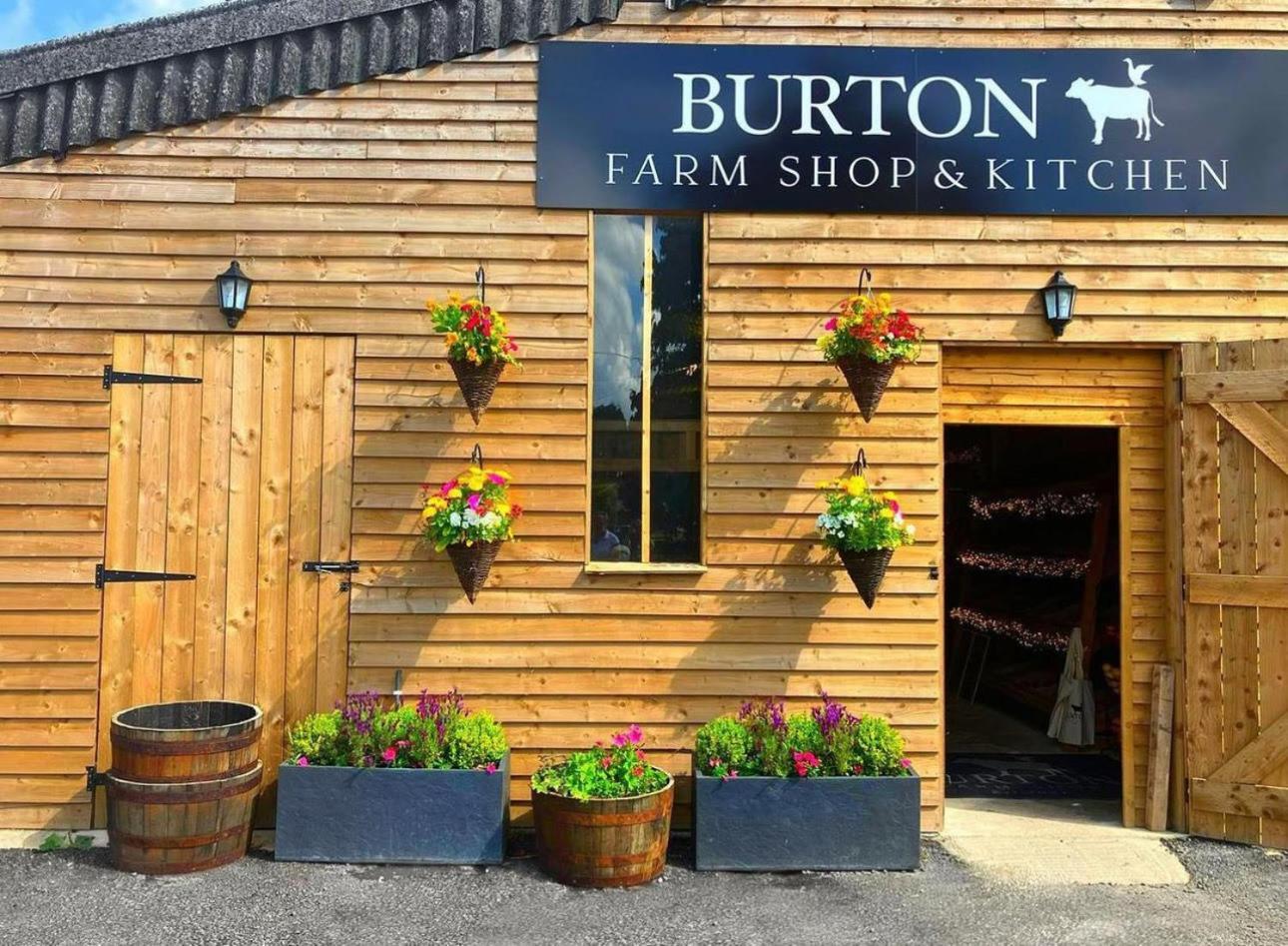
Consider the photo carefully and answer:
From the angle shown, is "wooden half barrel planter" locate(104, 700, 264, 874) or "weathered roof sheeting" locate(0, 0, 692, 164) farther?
"weathered roof sheeting" locate(0, 0, 692, 164)

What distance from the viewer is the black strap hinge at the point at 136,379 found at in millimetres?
5016

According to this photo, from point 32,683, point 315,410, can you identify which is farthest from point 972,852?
point 32,683

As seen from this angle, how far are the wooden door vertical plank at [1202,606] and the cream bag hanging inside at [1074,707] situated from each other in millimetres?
1917

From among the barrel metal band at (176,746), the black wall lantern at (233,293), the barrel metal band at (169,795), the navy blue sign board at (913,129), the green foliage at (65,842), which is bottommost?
the green foliage at (65,842)

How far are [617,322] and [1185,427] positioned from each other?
3.11 m

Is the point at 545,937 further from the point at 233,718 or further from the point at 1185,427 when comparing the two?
the point at 1185,427

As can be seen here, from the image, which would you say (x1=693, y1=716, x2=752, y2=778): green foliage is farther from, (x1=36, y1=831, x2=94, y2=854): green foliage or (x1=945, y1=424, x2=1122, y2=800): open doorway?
(x1=36, y1=831, x2=94, y2=854): green foliage

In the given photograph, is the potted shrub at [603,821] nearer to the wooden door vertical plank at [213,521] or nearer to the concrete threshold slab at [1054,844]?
the concrete threshold slab at [1054,844]

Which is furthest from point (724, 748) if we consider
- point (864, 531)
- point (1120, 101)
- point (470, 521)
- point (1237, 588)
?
point (1120, 101)

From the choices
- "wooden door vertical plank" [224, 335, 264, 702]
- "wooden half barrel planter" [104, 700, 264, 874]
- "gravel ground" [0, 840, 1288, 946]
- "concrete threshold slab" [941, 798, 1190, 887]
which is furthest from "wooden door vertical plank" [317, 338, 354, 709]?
"concrete threshold slab" [941, 798, 1190, 887]

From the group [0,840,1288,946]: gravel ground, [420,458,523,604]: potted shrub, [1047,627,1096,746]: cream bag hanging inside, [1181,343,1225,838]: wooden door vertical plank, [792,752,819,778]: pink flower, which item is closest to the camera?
[0,840,1288,946]: gravel ground

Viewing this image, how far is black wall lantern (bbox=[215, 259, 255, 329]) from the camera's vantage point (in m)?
4.96

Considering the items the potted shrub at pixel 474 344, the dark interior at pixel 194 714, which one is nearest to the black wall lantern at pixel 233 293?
the potted shrub at pixel 474 344

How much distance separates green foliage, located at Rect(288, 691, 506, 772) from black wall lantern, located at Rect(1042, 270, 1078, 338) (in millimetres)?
3626
